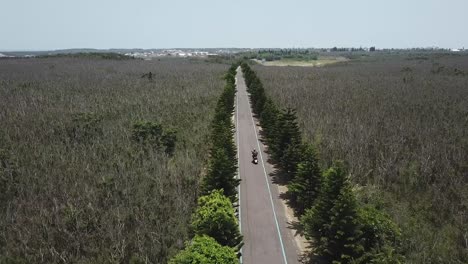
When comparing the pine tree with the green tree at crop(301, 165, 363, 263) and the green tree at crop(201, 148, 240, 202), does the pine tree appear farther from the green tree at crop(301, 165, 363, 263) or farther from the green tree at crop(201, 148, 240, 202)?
the green tree at crop(201, 148, 240, 202)

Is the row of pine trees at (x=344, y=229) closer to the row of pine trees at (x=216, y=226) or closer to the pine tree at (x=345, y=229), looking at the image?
the pine tree at (x=345, y=229)

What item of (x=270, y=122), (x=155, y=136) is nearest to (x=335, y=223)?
(x=270, y=122)

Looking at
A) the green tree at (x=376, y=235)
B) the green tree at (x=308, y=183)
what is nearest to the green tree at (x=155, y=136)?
the green tree at (x=308, y=183)

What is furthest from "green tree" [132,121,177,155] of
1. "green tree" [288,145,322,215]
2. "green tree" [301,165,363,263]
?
"green tree" [301,165,363,263]

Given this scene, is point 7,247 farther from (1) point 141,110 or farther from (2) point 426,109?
(2) point 426,109

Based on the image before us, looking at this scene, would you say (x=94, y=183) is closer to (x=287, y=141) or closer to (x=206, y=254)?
(x=287, y=141)
